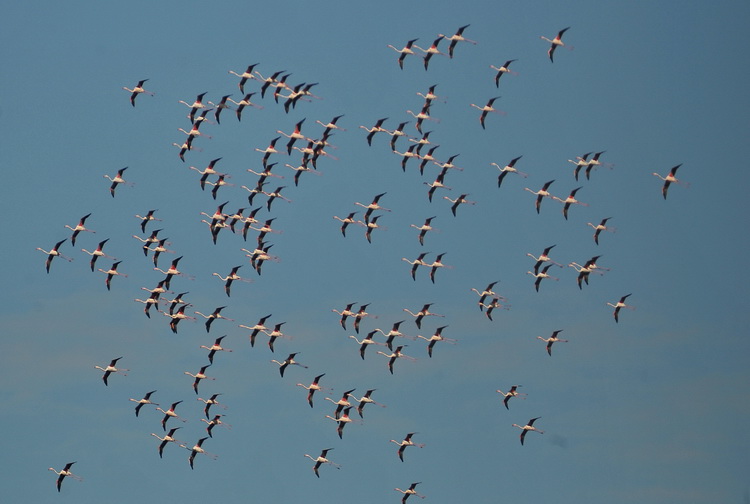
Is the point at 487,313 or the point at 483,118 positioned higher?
the point at 483,118

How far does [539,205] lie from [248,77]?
27.0 metres

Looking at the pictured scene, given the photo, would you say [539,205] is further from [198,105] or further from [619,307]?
[198,105]

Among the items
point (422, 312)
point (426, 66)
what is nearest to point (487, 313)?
point (422, 312)

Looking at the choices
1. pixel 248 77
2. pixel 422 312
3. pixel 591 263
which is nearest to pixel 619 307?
pixel 591 263

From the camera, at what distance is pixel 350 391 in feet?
650

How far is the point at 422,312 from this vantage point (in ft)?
652

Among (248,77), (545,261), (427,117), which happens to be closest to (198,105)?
(248,77)

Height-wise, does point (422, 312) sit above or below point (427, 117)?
below

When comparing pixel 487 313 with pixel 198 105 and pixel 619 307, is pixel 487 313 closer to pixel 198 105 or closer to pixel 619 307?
pixel 619 307

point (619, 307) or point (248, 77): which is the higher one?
point (248, 77)

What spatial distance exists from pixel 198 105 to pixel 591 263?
35956 millimetres

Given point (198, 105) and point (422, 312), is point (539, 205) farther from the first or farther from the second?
point (198, 105)

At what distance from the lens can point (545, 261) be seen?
19900cm

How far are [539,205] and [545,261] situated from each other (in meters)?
4.78
